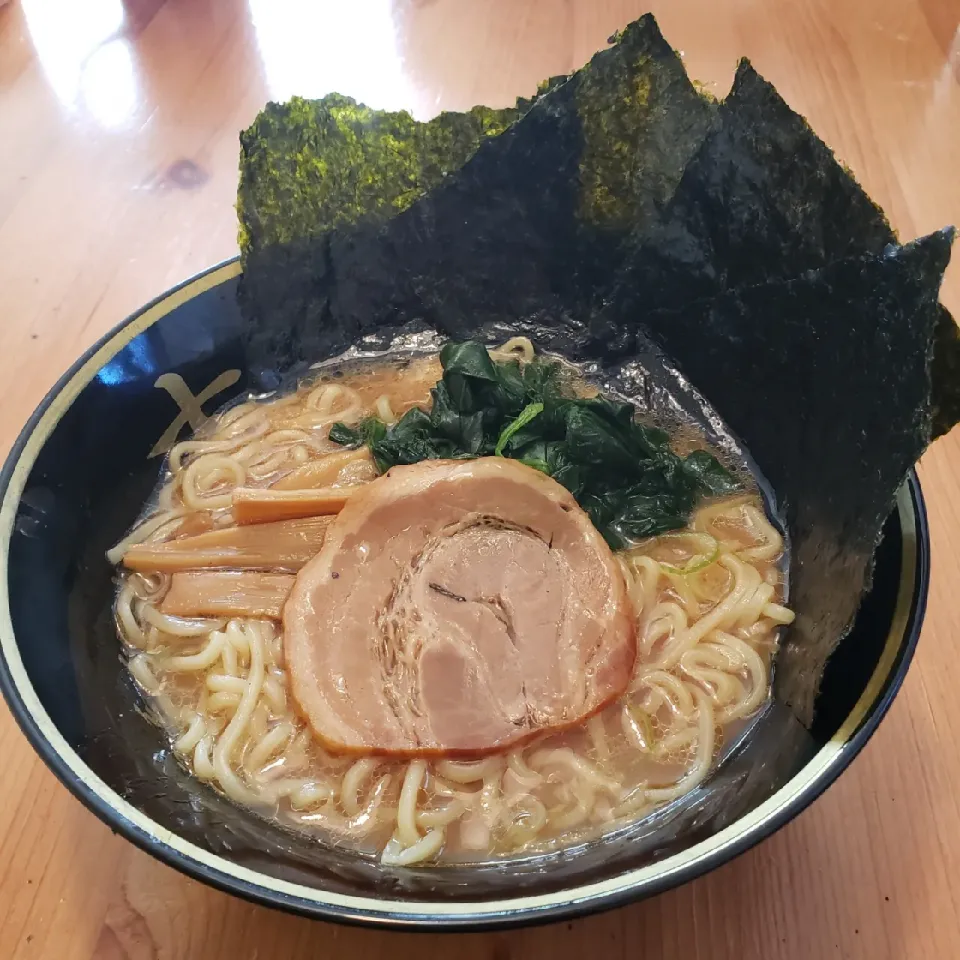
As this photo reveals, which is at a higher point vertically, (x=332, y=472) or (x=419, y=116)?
(x=419, y=116)

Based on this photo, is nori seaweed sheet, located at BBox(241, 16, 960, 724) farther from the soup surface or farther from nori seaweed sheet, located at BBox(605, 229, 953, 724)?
the soup surface

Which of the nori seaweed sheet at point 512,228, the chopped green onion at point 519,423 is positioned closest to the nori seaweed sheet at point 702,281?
the nori seaweed sheet at point 512,228

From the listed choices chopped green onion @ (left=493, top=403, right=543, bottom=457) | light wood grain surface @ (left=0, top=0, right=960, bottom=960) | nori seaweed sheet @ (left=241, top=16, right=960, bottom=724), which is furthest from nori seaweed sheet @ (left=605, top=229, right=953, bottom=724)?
chopped green onion @ (left=493, top=403, right=543, bottom=457)

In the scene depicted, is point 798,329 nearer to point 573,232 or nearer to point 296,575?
point 573,232

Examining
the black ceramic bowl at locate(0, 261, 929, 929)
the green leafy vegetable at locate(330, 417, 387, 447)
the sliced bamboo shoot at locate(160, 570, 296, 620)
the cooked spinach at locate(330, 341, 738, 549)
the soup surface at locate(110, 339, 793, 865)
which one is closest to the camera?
the black ceramic bowl at locate(0, 261, 929, 929)

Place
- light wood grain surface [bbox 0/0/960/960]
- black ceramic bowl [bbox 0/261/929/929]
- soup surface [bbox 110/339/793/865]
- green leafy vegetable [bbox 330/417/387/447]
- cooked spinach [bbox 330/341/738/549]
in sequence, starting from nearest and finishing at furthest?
1. black ceramic bowl [bbox 0/261/929/929]
2. light wood grain surface [bbox 0/0/960/960]
3. soup surface [bbox 110/339/793/865]
4. cooked spinach [bbox 330/341/738/549]
5. green leafy vegetable [bbox 330/417/387/447]

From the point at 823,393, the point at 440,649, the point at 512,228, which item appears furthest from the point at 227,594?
the point at 823,393

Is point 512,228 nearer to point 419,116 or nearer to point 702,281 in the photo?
point 702,281
